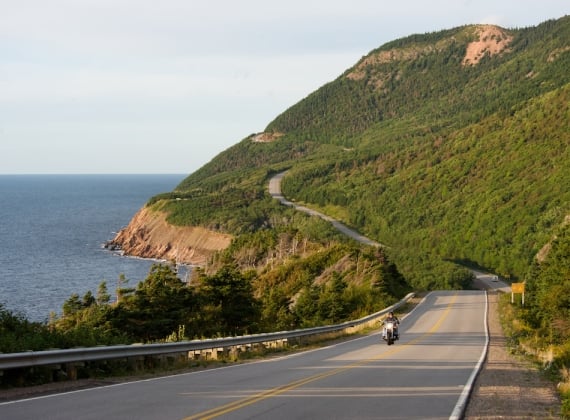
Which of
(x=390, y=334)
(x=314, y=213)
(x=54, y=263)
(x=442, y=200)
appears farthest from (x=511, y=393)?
(x=314, y=213)

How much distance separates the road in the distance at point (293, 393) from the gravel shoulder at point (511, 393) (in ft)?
1.50

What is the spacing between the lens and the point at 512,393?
48.9ft

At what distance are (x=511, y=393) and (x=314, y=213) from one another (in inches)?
5006

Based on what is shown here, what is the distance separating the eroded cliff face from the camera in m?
114

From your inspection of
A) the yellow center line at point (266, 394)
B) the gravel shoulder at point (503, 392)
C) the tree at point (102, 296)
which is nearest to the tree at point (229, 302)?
the tree at point (102, 296)

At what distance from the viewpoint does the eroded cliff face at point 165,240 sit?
374 feet

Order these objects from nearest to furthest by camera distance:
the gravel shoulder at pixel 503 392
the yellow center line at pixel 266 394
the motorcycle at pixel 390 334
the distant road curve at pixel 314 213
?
the yellow center line at pixel 266 394
the gravel shoulder at pixel 503 392
the motorcycle at pixel 390 334
the distant road curve at pixel 314 213

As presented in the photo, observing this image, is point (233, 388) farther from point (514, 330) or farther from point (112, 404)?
point (514, 330)

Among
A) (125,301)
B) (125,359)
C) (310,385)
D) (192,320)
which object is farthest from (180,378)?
(192,320)

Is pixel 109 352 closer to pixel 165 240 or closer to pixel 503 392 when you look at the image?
pixel 503 392

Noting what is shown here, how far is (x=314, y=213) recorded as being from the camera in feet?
466

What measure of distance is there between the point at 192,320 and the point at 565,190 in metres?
83.9

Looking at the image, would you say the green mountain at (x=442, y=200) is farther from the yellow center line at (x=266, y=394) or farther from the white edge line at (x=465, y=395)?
the yellow center line at (x=266, y=394)

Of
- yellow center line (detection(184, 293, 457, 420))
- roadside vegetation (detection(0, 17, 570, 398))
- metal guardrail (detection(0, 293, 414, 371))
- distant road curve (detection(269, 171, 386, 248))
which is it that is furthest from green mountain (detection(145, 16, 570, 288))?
yellow center line (detection(184, 293, 457, 420))
